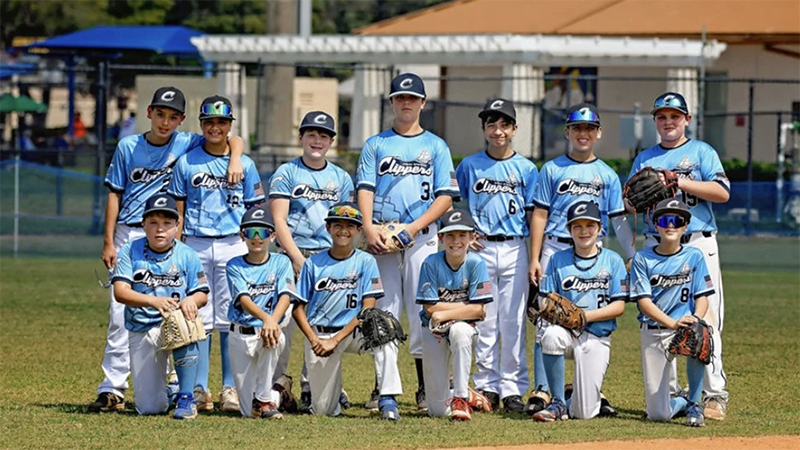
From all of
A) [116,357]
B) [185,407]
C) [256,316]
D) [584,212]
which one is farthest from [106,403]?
[584,212]

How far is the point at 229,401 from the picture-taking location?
846cm

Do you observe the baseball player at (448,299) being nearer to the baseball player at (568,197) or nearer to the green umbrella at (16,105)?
the baseball player at (568,197)

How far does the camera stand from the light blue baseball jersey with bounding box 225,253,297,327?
8227mm

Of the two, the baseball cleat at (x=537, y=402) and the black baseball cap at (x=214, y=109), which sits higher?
the black baseball cap at (x=214, y=109)

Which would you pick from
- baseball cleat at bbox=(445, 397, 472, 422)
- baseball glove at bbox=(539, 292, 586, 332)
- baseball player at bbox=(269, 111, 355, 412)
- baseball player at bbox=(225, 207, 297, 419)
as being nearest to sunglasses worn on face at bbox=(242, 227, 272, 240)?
baseball player at bbox=(225, 207, 297, 419)

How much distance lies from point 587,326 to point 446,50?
63.5 ft

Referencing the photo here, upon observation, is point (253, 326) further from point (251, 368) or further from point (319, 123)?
point (319, 123)

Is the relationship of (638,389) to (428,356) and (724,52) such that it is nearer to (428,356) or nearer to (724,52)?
(428,356)

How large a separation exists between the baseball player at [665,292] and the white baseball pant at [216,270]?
260cm

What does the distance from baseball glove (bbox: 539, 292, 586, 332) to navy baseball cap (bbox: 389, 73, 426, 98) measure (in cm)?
157

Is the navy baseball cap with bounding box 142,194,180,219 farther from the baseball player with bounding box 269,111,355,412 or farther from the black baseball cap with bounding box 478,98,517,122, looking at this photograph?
the black baseball cap with bounding box 478,98,517,122

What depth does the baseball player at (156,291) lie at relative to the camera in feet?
26.6

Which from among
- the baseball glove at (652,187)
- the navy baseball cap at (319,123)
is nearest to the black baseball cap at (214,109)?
the navy baseball cap at (319,123)

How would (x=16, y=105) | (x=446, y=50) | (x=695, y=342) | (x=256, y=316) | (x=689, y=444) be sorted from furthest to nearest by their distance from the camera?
1. (x=16, y=105)
2. (x=446, y=50)
3. (x=256, y=316)
4. (x=695, y=342)
5. (x=689, y=444)
